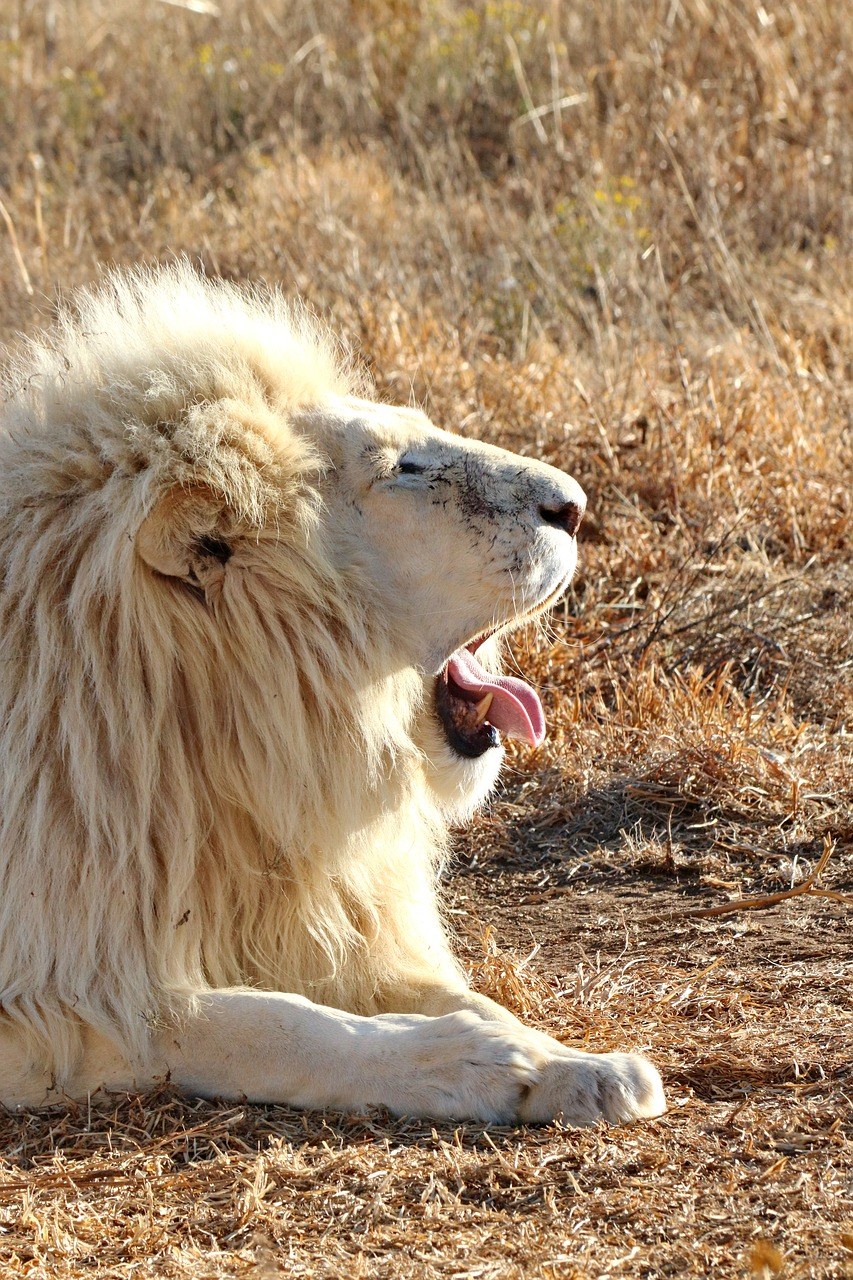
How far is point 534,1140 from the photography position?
2.19m

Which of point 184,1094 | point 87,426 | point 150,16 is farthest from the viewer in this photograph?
point 150,16

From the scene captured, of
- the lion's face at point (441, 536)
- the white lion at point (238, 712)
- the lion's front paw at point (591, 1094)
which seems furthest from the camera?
the lion's face at point (441, 536)

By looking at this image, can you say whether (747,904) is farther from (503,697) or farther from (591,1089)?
(591,1089)

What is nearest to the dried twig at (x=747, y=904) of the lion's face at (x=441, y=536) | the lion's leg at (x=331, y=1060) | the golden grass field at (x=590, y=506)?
the golden grass field at (x=590, y=506)

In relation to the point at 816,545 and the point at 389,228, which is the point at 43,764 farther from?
the point at 389,228

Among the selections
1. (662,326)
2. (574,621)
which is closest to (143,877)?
(574,621)

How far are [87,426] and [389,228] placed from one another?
16.1 ft

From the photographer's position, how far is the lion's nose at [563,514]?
9.11 feet

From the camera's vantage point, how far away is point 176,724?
2.59 meters

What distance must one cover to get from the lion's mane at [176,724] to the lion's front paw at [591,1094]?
53 cm

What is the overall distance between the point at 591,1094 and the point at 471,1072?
18 cm

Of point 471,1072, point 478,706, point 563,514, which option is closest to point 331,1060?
point 471,1072

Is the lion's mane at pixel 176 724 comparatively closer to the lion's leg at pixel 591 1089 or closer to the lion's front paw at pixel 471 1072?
the lion's front paw at pixel 471 1072

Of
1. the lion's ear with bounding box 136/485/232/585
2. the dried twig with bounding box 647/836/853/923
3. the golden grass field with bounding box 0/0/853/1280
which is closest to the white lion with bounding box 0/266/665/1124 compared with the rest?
the lion's ear with bounding box 136/485/232/585
